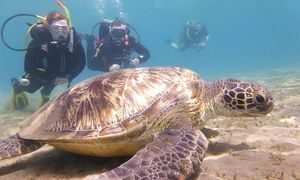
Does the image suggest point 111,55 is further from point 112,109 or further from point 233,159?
point 233,159

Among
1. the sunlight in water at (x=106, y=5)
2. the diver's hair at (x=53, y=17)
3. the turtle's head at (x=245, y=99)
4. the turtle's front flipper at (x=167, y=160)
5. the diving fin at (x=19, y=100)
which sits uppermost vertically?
the sunlight in water at (x=106, y=5)

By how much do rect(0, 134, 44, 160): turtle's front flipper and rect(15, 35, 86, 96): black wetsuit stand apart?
4.87 meters

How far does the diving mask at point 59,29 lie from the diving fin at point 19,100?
402cm

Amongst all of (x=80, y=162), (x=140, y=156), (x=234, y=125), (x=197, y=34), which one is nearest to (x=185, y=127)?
(x=140, y=156)

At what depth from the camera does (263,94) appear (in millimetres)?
4023

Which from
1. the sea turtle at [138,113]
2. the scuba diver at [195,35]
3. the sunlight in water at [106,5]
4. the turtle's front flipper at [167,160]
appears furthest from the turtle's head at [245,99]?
the sunlight in water at [106,5]

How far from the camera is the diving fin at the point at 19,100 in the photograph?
11.8m

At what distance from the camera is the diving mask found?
8.66 meters

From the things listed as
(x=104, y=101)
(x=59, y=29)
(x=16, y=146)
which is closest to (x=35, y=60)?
(x=59, y=29)

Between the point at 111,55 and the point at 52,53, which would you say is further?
the point at 111,55

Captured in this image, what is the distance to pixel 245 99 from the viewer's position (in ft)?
13.3

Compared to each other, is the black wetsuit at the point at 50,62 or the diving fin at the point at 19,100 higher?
the black wetsuit at the point at 50,62

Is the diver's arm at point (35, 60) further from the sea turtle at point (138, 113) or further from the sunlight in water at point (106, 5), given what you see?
the sunlight in water at point (106, 5)

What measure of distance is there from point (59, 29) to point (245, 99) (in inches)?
249
